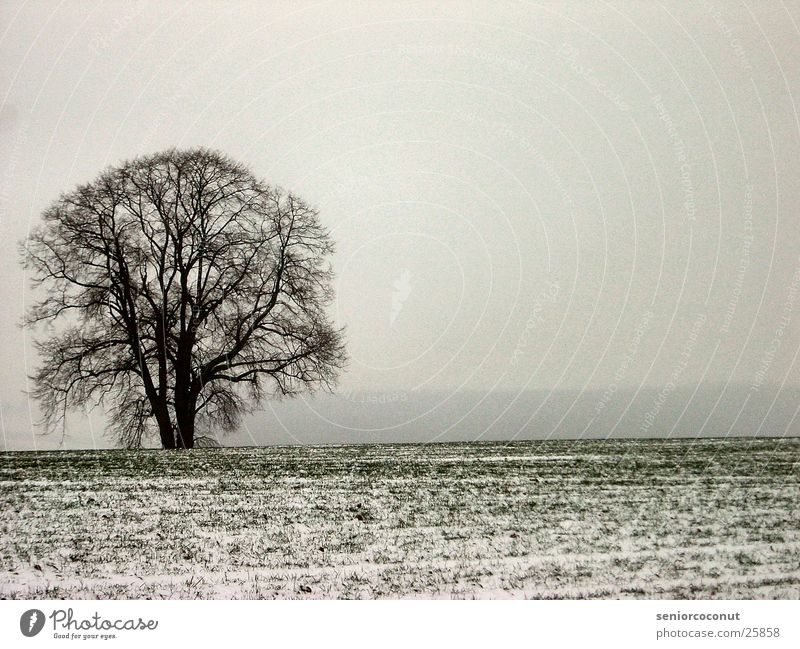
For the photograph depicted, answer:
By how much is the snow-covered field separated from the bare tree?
9.38 feet

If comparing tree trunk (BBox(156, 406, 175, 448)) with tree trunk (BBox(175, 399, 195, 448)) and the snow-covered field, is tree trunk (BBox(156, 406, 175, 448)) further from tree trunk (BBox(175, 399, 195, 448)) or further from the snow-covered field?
the snow-covered field

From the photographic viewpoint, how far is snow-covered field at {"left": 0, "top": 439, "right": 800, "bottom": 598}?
8352 millimetres

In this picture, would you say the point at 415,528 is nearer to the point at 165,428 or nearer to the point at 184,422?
the point at 184,422

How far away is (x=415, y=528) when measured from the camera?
951cm

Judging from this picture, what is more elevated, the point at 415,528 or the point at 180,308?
the point at 180,308

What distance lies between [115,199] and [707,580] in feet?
38.8

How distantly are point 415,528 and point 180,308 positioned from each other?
326 inches

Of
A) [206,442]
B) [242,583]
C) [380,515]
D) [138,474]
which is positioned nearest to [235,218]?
[206,442]

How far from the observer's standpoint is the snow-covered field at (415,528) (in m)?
8.35

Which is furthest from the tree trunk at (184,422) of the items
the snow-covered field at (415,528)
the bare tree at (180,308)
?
the snow-covered field at (415,528)

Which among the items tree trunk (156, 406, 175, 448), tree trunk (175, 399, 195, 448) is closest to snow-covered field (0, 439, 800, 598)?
tree trunk (156, 406, 175, 448)

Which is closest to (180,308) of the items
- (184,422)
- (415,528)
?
(184,422)

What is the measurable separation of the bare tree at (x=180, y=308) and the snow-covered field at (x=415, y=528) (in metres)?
2.86

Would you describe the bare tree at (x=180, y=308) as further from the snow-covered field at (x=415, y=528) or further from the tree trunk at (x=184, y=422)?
the snow-covered field at (x=415, y=528)
